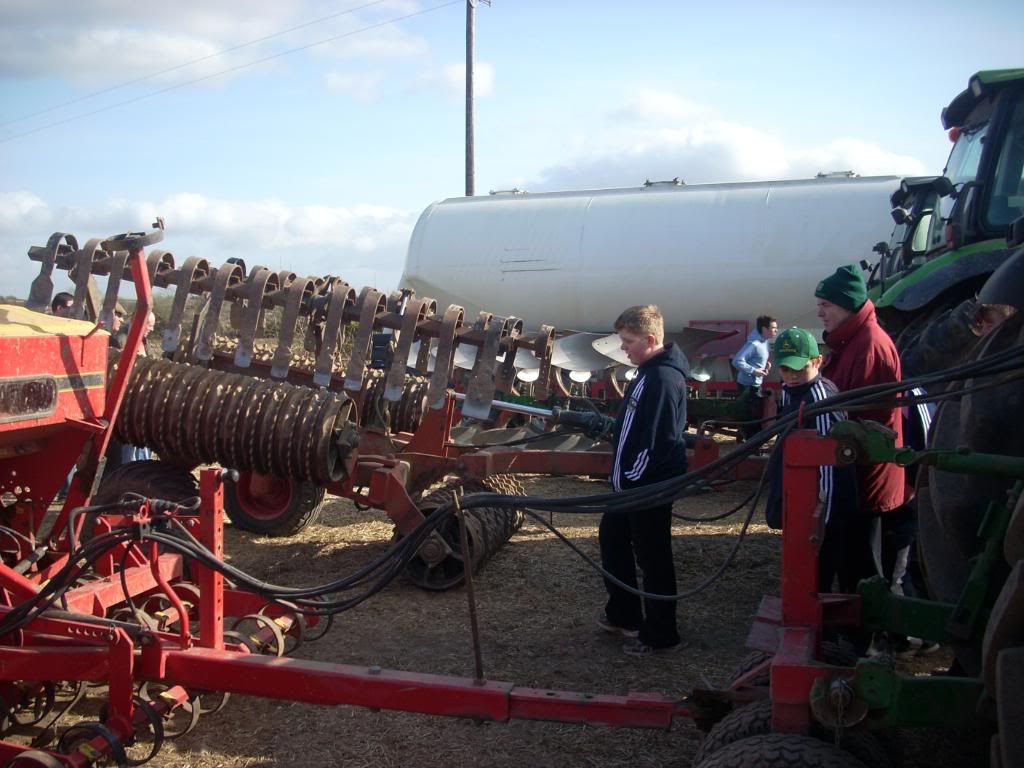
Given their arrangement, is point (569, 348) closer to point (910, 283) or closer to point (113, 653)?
point (910, 283)

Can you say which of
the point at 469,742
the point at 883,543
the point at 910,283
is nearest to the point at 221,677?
the point at 469,742

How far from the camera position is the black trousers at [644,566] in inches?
176

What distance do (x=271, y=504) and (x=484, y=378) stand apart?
2.02 metres

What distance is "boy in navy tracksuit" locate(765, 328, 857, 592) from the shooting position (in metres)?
3.70

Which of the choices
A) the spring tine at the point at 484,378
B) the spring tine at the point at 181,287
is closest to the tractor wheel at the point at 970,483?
the spring tine at the point at 484,378

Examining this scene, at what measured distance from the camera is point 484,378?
19.4ft

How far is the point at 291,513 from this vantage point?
6.68 metres

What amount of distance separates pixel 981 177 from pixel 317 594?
4.87 m

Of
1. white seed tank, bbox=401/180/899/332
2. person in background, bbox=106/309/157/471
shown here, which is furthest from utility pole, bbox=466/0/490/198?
person in background, bbox=106/309/157/471

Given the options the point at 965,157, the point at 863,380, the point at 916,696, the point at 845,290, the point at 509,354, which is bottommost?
the point at 916,696

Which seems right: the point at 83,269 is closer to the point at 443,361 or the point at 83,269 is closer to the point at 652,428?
the point at 443,361

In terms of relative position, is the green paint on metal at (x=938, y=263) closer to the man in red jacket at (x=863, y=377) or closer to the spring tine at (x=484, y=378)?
the man in red jacket at (x=863, y=377)

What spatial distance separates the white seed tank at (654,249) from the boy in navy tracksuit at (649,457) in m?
7.21

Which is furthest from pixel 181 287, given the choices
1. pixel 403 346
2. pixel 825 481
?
pixel 825 481
